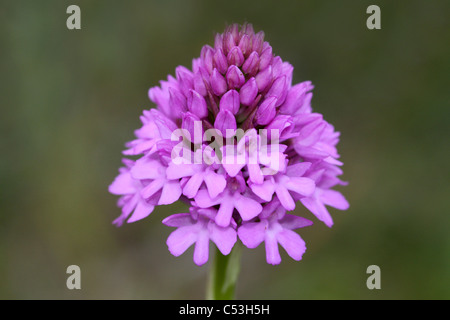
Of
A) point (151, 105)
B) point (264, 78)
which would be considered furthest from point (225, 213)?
point (151, 105)

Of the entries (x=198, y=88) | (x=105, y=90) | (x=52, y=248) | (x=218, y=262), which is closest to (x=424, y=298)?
(x=218, y=262)

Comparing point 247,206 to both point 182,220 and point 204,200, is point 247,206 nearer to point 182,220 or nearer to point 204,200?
point 204,200

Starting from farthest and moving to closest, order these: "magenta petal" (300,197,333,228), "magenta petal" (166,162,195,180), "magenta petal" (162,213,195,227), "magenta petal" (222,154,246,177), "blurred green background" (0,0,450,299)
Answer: "blurred green background" (0,0,450,299)
"magenta petal" (300,197,333,228)
"magenta petal" (162,213,195,227)
"magenta petal" (166,162,195,180)
"magenta petal" (222,154,246,177)

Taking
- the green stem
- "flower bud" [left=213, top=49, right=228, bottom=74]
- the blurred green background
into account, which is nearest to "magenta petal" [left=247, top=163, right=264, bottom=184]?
"flower bud" [left=213, top=49, right=228, bottom=74]

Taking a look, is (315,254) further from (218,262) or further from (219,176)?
(219,176)

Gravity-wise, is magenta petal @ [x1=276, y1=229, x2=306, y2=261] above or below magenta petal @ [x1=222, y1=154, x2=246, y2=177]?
below

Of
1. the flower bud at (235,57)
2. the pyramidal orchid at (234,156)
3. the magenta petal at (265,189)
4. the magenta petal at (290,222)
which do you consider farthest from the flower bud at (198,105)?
the magenta petal at (290,222)

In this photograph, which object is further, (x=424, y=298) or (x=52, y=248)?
(x=52, y=248)

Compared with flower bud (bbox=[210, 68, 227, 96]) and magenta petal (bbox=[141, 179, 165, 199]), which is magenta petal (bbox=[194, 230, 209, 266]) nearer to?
magenta petal (bbox=[141, 179, 165, 199])
